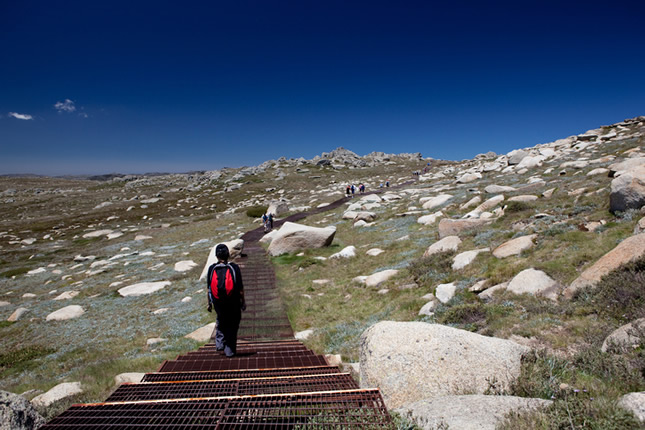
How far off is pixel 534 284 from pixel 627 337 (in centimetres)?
330

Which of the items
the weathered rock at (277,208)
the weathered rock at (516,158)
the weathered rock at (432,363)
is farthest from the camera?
the weathered rock at (516,158)

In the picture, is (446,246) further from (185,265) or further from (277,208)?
(277,208)

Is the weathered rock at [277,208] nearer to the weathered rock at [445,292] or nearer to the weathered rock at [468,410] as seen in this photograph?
the weathered rock at [445,292]

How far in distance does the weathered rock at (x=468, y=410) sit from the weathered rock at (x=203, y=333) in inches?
366

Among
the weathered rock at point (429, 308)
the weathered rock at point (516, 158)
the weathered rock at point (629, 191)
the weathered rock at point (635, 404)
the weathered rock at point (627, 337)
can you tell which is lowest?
the weathered rock at point (429, 308)

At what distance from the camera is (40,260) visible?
3534cm

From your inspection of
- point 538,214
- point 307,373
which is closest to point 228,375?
point 307,373

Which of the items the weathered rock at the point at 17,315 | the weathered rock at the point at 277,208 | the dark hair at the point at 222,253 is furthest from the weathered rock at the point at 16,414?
the weathered rock at the point at 277,208

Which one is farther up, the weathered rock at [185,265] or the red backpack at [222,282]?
the red backpack at [222,282]

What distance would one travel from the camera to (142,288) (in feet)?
63.2

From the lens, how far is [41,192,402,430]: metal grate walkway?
3.85 metres

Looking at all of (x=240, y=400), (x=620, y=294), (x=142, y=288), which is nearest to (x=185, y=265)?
(x=142, y=288)

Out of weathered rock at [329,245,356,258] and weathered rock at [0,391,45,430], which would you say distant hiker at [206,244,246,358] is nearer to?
weathered rock at [0,391,45,430]

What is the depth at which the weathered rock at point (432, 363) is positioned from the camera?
5.26 m
